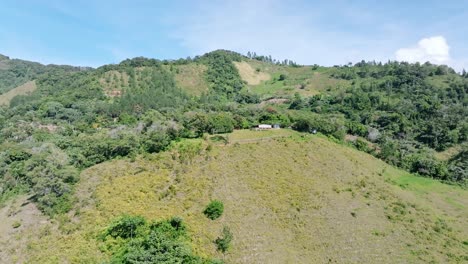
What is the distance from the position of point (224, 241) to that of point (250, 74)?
144232 mm

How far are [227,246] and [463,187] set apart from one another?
152ft

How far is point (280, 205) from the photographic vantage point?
1864 inches

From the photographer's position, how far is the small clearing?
6777 inches

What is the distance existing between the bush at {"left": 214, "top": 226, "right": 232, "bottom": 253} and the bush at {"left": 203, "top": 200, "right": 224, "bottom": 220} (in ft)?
11.4

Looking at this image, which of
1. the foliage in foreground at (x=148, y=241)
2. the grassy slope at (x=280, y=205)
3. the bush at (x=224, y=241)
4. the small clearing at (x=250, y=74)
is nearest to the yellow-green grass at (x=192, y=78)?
the small clearing at (x=250, y=74)

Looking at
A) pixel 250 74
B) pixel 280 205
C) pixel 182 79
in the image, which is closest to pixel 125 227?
pixel 280 205

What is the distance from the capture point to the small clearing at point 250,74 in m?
172

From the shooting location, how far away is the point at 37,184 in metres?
49.8

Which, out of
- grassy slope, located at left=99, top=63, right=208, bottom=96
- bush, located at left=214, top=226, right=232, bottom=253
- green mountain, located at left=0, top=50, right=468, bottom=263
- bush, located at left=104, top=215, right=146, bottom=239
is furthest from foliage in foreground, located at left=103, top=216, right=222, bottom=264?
grassy slope, located at left=99, top=63, right=208, bottom=96

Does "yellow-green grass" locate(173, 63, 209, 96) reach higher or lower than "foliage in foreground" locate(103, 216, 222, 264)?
higher

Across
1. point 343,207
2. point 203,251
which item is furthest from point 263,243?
point 343,207

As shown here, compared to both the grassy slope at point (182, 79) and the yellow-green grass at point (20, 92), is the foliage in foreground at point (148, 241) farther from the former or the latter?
the yellow-green grass at point (20, 92)

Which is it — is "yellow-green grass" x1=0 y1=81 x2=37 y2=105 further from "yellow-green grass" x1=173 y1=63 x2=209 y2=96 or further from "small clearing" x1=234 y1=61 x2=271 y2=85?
"small clearing" x1=234 y1=61 x2=271 y2=85

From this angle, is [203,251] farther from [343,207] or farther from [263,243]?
[343,207]
